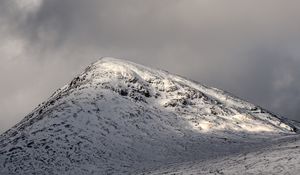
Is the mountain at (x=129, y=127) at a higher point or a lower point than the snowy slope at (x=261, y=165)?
higher

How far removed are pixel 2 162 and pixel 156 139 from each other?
86.2ft

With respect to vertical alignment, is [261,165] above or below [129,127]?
below

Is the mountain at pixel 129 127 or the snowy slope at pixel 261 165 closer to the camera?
the snowy slope at pixel 261 165

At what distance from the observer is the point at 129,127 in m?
90.8

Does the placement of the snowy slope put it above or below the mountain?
below

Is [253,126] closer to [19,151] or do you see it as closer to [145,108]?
[145,108]

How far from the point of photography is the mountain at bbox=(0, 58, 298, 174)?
73.8 meters

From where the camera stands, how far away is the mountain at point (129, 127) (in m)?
73.8

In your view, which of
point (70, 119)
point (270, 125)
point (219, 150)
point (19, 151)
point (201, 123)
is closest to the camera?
point (19, 151)

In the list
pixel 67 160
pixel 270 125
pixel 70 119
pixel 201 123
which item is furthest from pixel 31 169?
pixel 270 125

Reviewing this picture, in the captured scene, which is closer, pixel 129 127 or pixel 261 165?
pixel 261 165

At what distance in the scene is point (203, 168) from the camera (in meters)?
44.3

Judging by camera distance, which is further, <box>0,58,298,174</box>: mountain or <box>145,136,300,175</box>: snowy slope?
<box>0,58,298,174</box>: mountain

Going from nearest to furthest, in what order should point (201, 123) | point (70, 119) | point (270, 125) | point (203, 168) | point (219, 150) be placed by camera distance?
point (203, 168), point (219, 150), point (70, 119), point (201, 123), point (270, 125)
